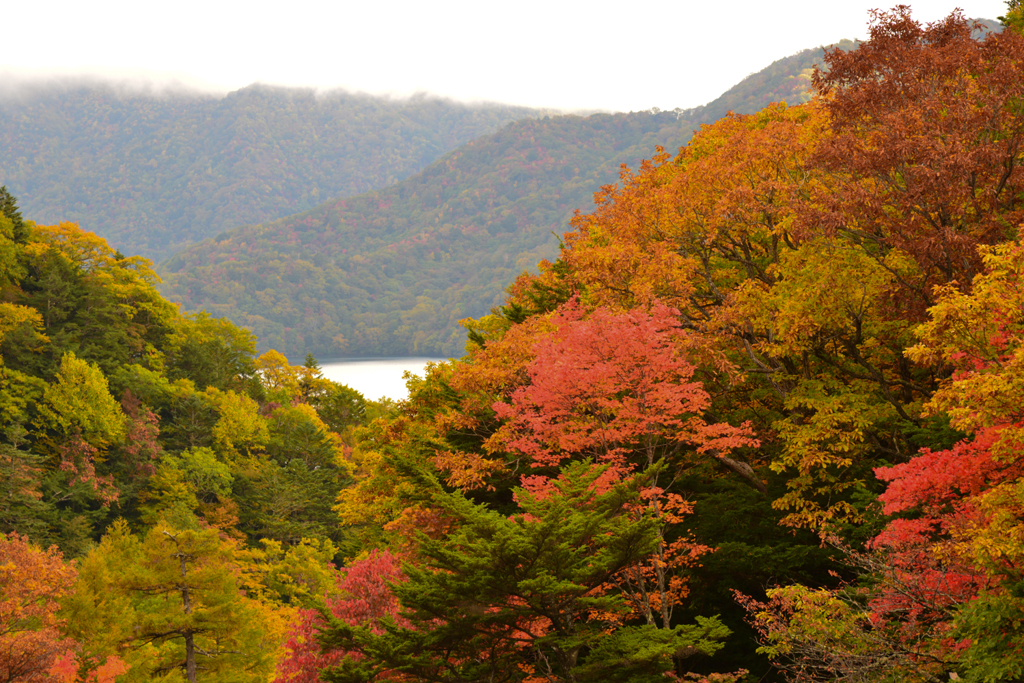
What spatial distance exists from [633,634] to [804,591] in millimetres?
3175

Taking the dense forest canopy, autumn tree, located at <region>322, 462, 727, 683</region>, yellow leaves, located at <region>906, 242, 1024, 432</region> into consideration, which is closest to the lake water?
the dense forest canopy

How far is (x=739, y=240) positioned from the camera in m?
22.3

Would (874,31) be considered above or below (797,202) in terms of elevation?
above

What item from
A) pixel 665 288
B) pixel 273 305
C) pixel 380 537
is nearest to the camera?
pixel 665 288

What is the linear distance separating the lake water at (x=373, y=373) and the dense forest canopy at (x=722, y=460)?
78.7 metres

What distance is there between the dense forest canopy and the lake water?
78738 mm

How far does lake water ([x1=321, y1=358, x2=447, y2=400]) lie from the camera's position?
386ft

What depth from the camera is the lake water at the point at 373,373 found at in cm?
11775

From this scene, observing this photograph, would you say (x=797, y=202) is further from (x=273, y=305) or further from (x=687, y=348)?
(x=273, y=305)

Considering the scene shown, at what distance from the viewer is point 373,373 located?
491 ft

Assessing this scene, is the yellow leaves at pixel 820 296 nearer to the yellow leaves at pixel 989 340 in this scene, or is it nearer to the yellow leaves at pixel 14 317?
the yellow leaves at pixel 989 340

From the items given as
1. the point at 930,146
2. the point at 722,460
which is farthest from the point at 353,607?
the point at 930,146

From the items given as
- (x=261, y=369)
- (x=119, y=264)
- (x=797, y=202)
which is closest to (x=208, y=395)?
(x=119, y=264)

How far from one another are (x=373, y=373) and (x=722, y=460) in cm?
13552
